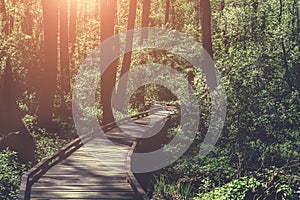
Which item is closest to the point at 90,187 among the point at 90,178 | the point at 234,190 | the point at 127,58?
the point at 90,178

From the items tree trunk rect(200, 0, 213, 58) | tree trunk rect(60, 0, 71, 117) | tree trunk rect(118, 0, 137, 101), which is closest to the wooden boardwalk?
tree trunk rect(200, 0, 213, 58)

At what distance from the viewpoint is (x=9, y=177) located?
15.7 metres

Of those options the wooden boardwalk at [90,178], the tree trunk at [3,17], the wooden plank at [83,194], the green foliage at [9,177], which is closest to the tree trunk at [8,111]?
the green foliage at [9,177]

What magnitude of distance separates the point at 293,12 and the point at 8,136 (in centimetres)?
1098

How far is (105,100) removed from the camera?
2588 centimetres

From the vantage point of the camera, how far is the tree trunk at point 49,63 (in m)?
25.7

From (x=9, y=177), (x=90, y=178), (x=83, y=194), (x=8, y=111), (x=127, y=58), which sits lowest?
(x=9, y=177)

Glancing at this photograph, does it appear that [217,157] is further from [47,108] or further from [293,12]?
[47,108]

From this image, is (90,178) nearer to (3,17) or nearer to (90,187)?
(90,187)

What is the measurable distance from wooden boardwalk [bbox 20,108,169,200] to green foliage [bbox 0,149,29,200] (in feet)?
3.04

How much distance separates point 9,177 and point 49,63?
11568mm

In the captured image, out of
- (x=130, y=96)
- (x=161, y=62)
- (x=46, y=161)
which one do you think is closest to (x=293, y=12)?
(x=46, y=161)

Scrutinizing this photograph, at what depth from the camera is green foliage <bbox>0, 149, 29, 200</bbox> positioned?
1479cm

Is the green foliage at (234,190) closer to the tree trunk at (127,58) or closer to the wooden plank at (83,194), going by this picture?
the wooden plank at (83,194)
